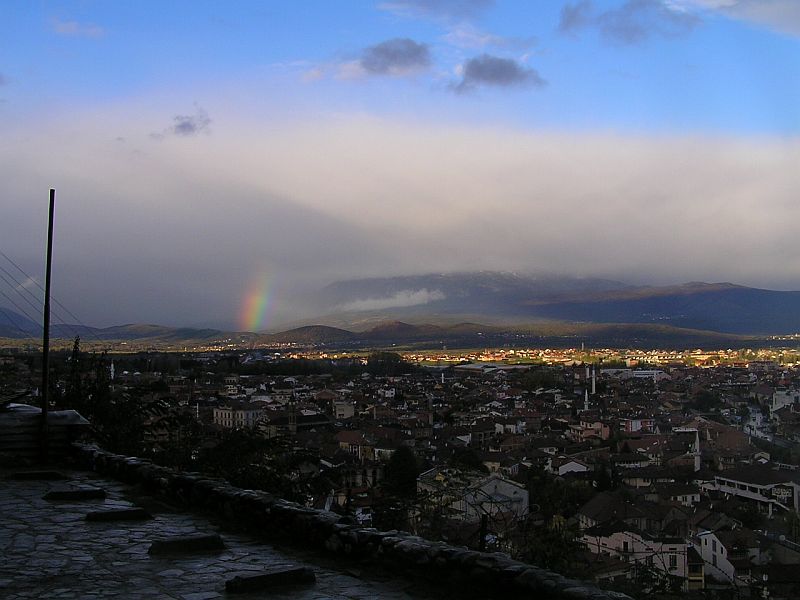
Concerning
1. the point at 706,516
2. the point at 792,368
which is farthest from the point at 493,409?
the point at 706,516

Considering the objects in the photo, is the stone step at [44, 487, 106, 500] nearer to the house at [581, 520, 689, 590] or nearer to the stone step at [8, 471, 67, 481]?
the stone step at [8, 471, 67, 481]

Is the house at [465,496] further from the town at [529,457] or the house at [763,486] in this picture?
the house at [763,486]

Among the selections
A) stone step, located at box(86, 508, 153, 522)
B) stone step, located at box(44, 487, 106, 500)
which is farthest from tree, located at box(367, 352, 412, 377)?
stone step, located at box(86, 508, 153, 522)

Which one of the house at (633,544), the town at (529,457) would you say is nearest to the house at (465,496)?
the town at (529,457)

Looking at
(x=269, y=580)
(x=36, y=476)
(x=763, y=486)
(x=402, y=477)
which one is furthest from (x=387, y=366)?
(x=269, y=580)

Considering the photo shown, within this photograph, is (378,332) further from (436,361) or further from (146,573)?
(146,573)

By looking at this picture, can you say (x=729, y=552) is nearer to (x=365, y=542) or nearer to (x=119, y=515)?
(x=365, y=542)
